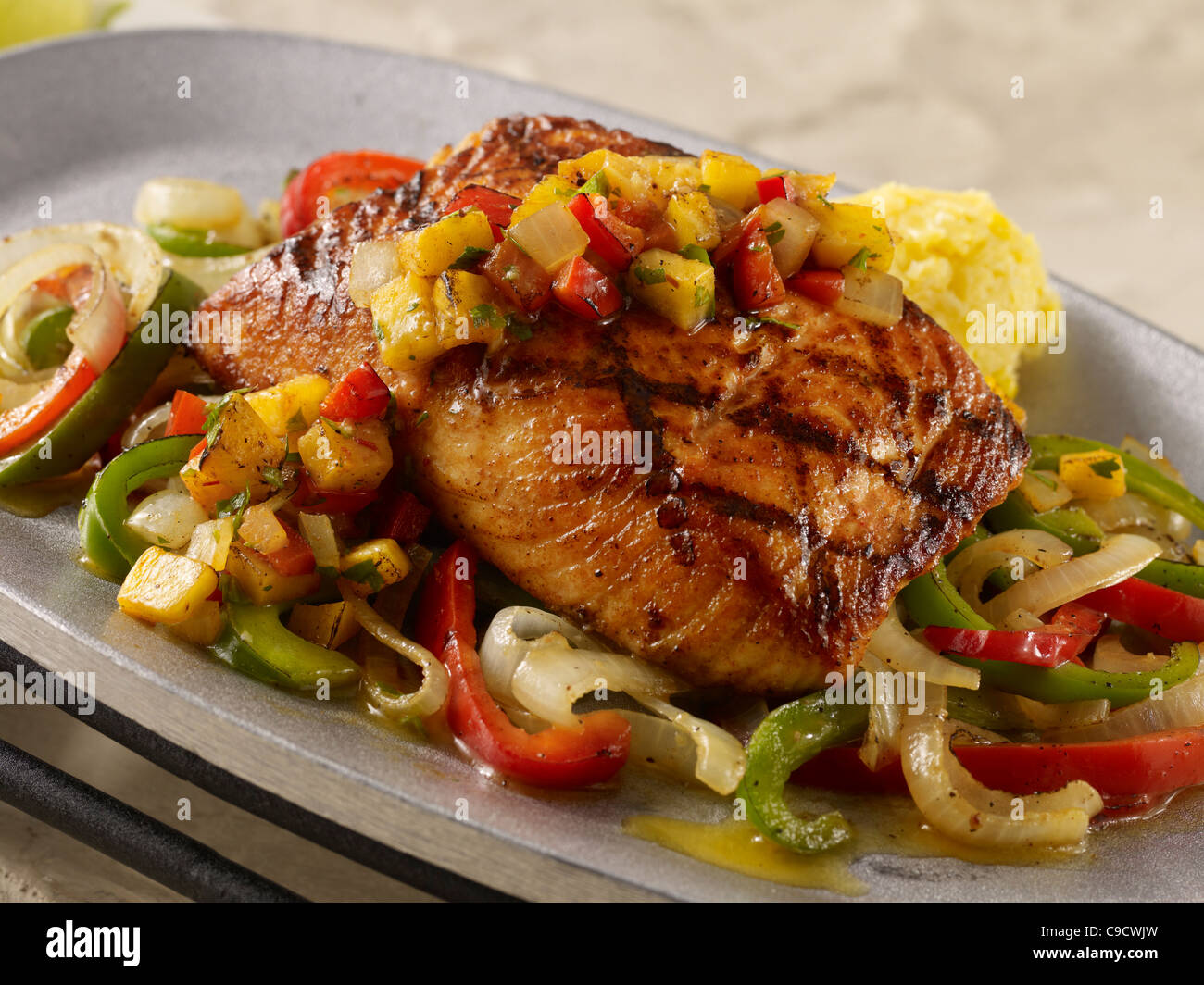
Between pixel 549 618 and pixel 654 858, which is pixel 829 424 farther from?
pixel 654 858

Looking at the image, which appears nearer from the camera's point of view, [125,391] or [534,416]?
[534,416]

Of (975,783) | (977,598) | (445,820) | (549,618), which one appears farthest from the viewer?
(977,598)

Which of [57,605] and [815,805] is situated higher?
[57,605]

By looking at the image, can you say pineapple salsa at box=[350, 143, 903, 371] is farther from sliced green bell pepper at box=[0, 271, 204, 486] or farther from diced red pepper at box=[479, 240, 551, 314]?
sliced green bell pepper at box=[0, 271, 204, 486]

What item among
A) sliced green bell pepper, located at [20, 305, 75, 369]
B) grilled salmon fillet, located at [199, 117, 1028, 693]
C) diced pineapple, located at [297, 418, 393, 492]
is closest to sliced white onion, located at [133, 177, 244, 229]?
sliced green bell pepper, located at [20, 305, 75, 369]

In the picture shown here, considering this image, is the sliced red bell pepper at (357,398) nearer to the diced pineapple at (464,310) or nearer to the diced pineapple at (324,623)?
the diced pineapple at (464,310)
